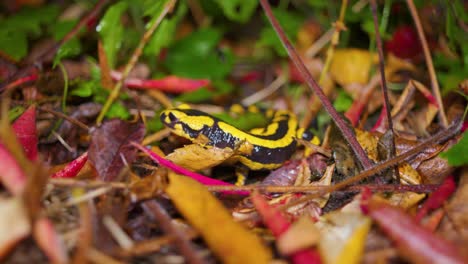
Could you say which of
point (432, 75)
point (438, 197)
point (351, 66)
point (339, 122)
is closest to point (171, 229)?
point (339, 122)

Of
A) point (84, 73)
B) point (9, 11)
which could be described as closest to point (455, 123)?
point (84, 73)

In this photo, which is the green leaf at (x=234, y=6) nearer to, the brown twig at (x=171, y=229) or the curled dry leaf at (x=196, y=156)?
the curled dry leaf at (x=196, y=156)

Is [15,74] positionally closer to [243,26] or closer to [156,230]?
[156,230]

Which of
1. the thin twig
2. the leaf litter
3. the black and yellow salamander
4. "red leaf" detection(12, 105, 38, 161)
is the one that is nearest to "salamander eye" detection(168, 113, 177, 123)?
the black and yellow salamander

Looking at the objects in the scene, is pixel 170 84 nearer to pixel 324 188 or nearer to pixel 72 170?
pixel 72 170

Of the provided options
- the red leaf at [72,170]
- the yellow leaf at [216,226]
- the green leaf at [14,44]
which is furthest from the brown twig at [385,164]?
the green leaf at [14,44]
